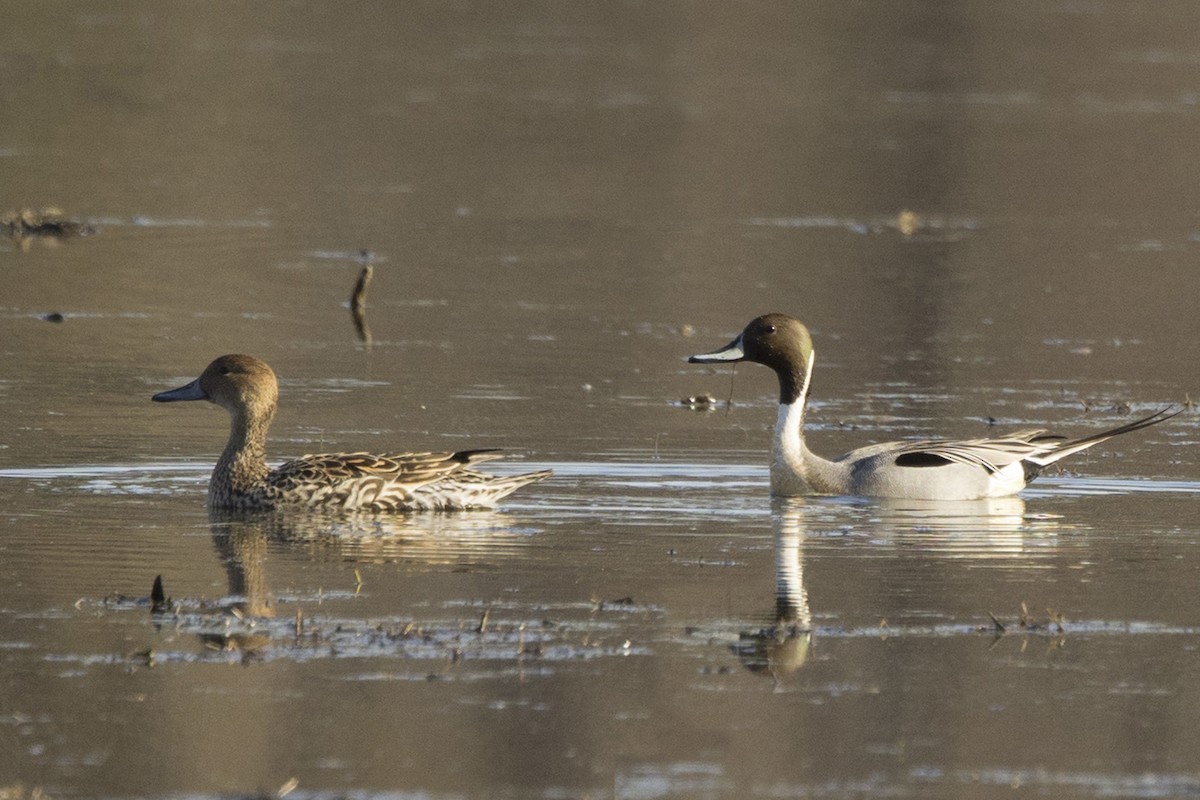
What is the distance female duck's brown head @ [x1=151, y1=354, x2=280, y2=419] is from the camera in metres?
12.4

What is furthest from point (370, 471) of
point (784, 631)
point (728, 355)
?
point (784, 631)

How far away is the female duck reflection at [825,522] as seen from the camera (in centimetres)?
858

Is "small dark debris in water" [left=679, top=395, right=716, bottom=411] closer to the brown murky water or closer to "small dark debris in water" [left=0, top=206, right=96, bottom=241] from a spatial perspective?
the brown murky water

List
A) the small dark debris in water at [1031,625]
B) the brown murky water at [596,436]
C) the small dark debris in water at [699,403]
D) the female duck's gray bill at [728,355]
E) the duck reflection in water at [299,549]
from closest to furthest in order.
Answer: the brown murky water at [596,436] < the duck reflection in water at [299,549] < the small dark debris in water at [1031,625] < the female duck's gray bill at [728,355] < the small dark debris in water at [699,403]

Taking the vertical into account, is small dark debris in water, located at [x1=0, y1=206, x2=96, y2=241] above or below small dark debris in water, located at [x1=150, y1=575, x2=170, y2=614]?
above

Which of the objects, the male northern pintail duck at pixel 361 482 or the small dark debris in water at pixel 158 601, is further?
the male northern pintail duck at pixel 361 482

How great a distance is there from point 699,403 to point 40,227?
1013 cm

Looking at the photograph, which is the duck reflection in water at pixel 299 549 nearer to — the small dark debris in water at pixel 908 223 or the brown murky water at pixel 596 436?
the brown murky water at pixel 596 436

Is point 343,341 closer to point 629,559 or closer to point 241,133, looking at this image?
point 629,559

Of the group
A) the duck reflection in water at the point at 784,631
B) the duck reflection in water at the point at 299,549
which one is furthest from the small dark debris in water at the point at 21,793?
the duck reflection in water at the point at 784,631

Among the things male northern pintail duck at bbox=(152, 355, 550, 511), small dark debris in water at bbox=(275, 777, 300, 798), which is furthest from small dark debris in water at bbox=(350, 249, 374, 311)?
small dark debris in water at bbox=(275, 777, 300, 798)

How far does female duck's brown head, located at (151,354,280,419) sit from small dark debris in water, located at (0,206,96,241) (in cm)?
1127

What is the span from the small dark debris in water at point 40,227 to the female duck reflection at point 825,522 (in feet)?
41.4

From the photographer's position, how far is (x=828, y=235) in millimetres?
24672
